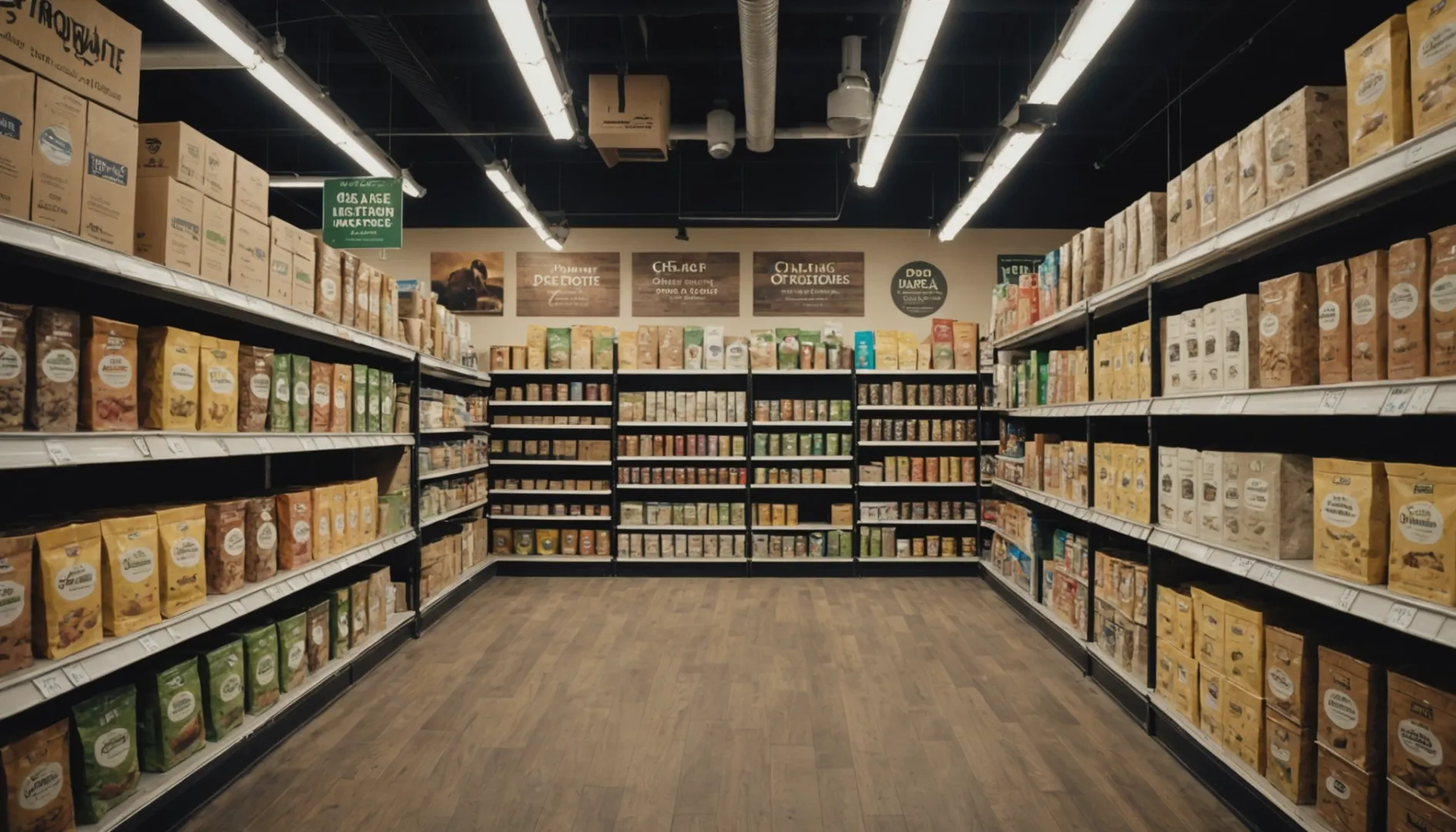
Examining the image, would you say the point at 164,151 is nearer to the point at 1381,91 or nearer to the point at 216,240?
the point at 216,240

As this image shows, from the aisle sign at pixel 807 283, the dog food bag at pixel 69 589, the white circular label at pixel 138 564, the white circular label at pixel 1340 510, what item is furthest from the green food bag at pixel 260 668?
the aisle sign at pixel 807 283

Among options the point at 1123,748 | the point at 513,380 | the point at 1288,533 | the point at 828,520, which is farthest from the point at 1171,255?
the point at 513,380

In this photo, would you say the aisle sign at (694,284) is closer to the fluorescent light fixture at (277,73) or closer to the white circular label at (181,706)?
the fluorescent light fixture at (277,73)

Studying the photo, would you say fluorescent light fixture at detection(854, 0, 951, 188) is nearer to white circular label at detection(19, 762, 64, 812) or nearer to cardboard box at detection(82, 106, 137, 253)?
cardboard box at detection(82, 106, 137, 253)

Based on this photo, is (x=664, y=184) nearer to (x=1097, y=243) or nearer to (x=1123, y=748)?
(x=1097, y=243)

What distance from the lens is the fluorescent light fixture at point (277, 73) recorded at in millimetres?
3227

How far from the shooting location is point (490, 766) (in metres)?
2.76

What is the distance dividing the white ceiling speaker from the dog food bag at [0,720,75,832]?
4973 mm

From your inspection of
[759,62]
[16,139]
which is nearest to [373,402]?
[16,139]

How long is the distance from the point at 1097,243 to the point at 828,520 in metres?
3.87

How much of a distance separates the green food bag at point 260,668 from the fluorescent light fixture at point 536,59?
306 cm

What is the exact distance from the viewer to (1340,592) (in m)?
1.92

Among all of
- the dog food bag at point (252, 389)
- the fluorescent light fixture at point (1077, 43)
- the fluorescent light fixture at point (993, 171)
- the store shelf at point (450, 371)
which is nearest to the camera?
the dog food bag at point (252, 389)

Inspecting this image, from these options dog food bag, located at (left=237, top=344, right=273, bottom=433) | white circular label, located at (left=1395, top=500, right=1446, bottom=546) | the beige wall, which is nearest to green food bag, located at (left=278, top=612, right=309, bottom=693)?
dog food bag, located at (left=237, top=344, right=273, bottom=433)
